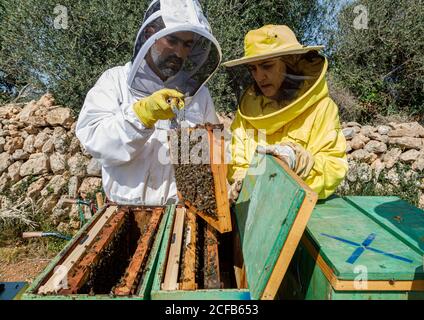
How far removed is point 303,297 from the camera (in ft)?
5.54

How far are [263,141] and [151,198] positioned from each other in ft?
3.31

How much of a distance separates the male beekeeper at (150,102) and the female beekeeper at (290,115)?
418mm

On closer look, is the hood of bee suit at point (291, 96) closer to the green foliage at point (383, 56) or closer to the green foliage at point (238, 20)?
the green foliage at point (238, 20)

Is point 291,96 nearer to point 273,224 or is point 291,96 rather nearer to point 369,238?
point 369,238

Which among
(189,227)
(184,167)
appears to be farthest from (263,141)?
(189,227)

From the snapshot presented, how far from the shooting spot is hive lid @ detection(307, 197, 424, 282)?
136cm

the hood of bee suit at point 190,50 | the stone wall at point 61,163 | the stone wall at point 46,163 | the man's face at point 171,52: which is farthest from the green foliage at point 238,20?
the man's face at point 171,52

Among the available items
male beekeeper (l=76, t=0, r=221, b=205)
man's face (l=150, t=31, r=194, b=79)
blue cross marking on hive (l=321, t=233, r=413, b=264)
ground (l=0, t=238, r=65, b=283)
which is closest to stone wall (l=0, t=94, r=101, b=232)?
ground (l=0, t=238, r=65, b=283)

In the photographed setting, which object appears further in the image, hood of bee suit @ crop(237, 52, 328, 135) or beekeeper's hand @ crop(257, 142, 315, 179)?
hood of bee suit @ crop(237, 52, 328, 135)

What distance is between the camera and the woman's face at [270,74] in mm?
2375

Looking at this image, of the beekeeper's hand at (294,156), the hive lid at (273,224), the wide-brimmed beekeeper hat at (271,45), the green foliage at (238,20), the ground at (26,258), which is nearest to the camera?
the hive lid at (273,224)

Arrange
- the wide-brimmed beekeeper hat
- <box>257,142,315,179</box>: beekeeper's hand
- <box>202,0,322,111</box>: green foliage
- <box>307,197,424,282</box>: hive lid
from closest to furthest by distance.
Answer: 1. <box>307,197,424,282</box>: hive lid
2. <box>257,142,315,179</box>: beekeeper's hand
3. the wide-brimmed beekeeper hat
4. <box>202,0,322,111</box>: green foliage

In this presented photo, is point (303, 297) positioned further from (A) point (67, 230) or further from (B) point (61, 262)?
(A) point (67, 230)

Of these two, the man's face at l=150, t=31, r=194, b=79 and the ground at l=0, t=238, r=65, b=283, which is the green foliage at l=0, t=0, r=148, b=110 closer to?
the ground at l=0, t=238, r=65, b=283
